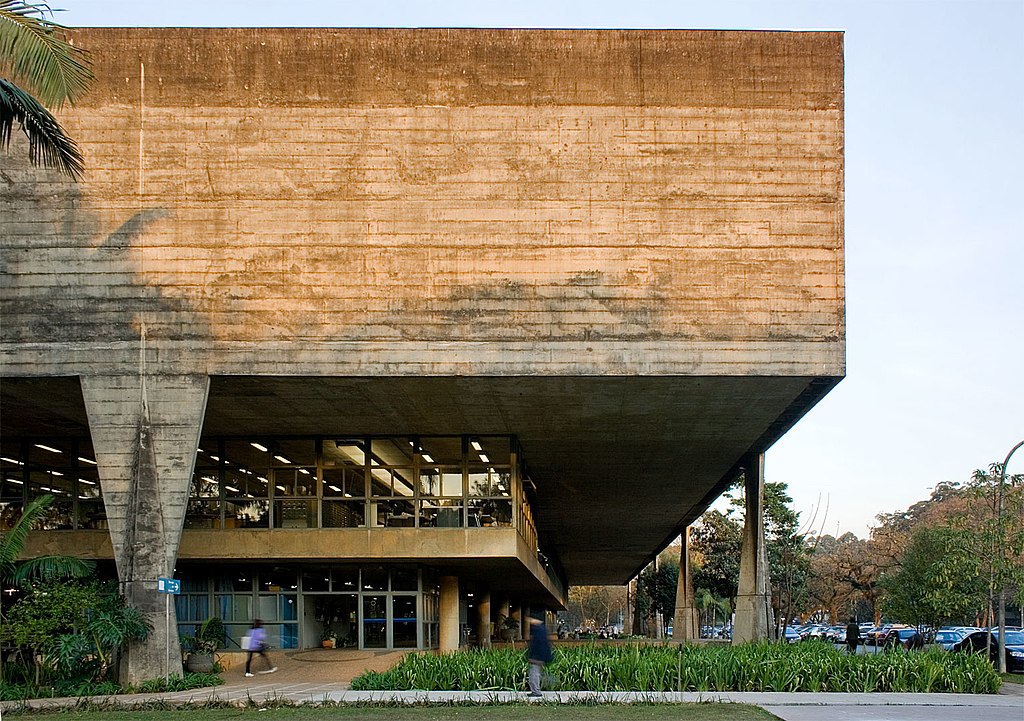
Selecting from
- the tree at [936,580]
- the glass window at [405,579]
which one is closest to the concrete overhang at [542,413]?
the glass window at [405,579]

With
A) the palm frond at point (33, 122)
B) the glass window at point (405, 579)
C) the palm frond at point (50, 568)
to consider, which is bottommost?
the glass window at point (405, 579)

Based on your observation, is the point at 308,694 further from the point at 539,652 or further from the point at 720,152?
the point at 720,152

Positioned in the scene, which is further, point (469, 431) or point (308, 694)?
point (469, 431)

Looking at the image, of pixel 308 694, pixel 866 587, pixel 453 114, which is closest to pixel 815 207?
pixel 453 114

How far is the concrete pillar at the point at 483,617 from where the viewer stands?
43250mm

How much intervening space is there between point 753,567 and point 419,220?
20.9m

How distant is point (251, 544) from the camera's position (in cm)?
2908

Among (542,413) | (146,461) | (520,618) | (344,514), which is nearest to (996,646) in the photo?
(542,413)

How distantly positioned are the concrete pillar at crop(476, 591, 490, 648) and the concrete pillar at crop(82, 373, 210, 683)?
20298 millimetres

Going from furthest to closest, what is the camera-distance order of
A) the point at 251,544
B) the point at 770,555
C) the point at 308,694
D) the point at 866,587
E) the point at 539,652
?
the point at 866,587
the point at 770,555
the point at 251,544
the point at 308,694
the point at 539,652

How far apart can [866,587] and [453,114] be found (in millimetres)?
49547

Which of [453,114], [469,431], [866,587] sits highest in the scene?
[453,114]

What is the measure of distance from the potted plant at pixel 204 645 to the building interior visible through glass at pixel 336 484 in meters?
2.67

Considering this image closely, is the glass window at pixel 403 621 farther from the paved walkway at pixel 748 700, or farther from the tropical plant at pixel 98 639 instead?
the tropical plant at pixel 98 639
